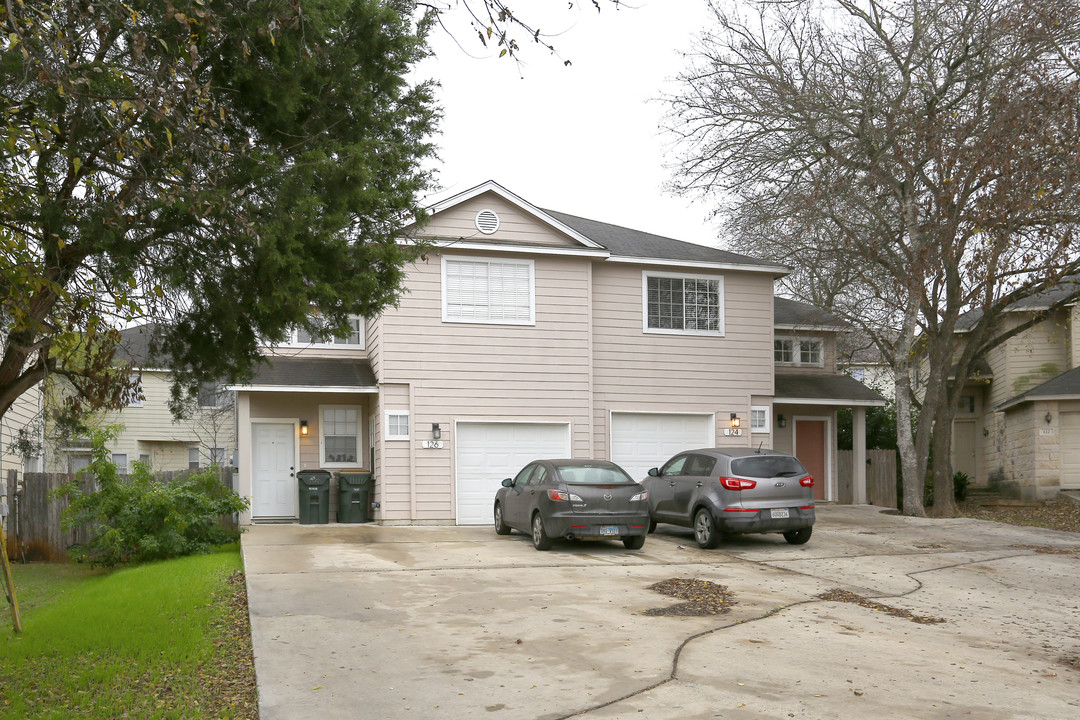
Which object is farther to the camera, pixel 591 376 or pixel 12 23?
pixel 591 376

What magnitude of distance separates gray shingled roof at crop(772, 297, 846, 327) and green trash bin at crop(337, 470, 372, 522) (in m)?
11.0

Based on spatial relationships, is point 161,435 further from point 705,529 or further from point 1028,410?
point 1028,410

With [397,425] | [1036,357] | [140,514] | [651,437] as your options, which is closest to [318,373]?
[397,425]

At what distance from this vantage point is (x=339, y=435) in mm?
20219

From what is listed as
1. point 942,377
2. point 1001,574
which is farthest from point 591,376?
point 1001,574

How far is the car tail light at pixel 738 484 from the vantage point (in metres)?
14.3

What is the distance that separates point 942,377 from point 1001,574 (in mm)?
8376

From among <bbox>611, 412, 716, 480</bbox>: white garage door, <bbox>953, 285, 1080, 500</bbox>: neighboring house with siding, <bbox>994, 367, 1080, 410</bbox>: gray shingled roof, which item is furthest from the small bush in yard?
<bbox>994, 367, 1080, 410</bbox>: gray shingled roof

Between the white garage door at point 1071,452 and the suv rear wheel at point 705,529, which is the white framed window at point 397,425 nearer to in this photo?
the suv rear wheel at point 705,529

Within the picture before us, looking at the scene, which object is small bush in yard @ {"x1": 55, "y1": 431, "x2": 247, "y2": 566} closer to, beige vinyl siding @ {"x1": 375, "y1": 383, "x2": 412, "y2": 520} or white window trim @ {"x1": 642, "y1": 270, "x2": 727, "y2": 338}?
beige vinyl siding @ {"x1": 375, "y1": 383, "x2": 412, "y2": 520}

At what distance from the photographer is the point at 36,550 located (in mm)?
17109

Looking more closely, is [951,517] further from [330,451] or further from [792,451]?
[330,451]

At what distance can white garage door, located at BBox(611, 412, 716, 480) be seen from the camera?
2025cm

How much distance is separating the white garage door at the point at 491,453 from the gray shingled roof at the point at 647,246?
4132mm
